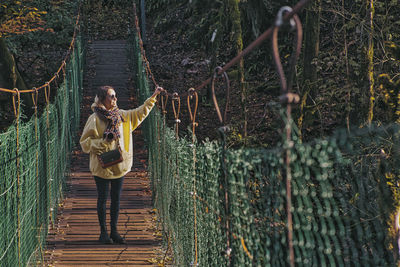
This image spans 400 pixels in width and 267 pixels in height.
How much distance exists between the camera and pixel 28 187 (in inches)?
210

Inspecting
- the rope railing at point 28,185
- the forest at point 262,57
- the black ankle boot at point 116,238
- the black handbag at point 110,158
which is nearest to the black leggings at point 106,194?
the black ankle boot at point 116,238

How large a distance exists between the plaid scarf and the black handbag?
150 millimetres

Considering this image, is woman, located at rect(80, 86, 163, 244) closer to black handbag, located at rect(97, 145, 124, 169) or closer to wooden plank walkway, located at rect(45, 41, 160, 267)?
black handbag, located at rect(97, 145, 124, 169)

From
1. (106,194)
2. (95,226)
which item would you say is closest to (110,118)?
(106,194)

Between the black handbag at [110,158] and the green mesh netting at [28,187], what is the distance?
56cm

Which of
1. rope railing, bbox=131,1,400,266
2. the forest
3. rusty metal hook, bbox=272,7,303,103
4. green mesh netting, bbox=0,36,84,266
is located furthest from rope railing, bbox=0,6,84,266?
the forest

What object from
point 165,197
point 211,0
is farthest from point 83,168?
point 211,0

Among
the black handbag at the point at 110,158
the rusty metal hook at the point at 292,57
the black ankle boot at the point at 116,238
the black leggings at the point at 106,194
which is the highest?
the rusty metal hook at the point at 292,57

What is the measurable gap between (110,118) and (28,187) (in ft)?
2.84

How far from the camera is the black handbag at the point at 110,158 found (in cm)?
555

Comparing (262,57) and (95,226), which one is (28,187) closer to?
(95,226)

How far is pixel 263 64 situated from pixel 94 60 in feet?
17.4

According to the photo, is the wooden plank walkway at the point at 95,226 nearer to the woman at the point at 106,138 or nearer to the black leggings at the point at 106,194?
the black leggings at the point at 106,194

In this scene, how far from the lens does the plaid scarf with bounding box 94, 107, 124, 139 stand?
5.59 metres
